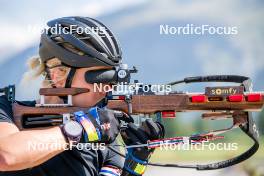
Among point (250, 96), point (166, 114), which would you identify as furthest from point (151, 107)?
point (250, 96)

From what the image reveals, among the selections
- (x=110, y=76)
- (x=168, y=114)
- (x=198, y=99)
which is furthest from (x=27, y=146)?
(x=198, y=99)

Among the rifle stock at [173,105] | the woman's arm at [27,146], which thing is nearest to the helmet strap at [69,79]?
the rifle stock at [173,105]

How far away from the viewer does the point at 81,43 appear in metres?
4.17

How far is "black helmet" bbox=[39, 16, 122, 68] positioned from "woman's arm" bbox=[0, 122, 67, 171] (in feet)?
2.12

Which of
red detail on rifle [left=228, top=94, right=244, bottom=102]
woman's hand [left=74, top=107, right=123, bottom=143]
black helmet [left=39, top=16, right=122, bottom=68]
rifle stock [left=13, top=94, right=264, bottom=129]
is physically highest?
black helmet [left=39, top=16, right=122, bottom=68]

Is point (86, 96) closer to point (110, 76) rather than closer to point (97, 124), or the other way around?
point (110, 76)

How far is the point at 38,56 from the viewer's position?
4.40 meters

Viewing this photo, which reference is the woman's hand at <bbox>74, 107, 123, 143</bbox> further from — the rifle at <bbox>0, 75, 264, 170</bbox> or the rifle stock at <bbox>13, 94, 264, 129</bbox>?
the rifle stock at <bbox>13, 94, 264, 129</bbox>

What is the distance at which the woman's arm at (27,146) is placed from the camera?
3.45 meters

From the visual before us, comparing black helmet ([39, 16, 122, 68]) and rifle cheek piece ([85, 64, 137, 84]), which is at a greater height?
black helmet ([39, 16, 122, 68])

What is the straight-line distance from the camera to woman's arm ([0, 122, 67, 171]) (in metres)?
3.45

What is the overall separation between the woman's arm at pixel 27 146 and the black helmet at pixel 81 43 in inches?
25.4

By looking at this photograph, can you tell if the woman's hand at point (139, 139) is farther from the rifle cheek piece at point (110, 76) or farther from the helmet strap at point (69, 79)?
the helmet strap at point (69, 79)

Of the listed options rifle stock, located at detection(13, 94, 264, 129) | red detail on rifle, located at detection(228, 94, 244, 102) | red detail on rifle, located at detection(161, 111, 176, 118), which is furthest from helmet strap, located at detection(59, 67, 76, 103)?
red detail on rifle, located at detection(228, 94, 244, 102)
